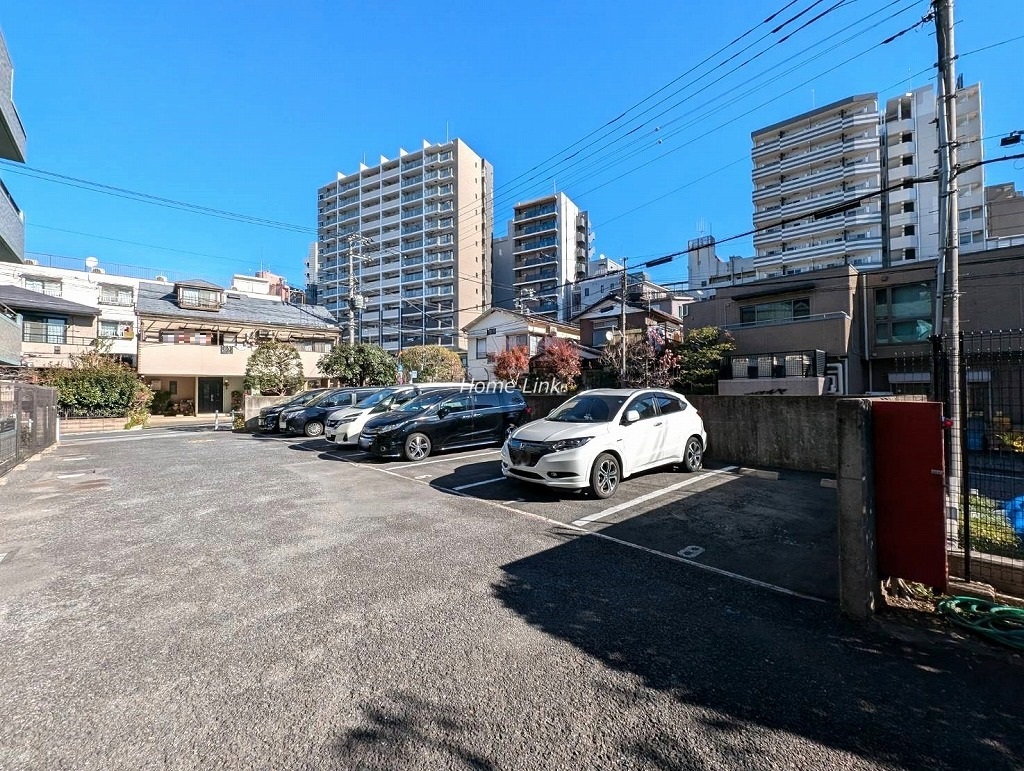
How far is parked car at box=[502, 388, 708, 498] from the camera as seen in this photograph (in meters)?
6.37

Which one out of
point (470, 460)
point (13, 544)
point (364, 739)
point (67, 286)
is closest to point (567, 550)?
point (364, 739)

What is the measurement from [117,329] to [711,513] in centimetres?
3953

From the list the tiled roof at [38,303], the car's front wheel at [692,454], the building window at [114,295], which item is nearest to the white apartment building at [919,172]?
the car's front wheel at [692,454]

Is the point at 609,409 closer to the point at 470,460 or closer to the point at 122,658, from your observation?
the point at 470,460

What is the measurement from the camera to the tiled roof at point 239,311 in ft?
93.5

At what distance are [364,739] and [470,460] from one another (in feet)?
25.2

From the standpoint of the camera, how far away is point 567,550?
4617mm

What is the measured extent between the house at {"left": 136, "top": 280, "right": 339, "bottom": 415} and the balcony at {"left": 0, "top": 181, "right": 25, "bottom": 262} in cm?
1295

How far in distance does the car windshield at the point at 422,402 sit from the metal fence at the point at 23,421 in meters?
7.63

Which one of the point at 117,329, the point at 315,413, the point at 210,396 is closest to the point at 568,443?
the point at 315,413

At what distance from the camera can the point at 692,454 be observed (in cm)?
827

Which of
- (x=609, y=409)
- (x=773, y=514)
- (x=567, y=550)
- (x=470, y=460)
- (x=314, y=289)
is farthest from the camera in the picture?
(x=314, y=289)

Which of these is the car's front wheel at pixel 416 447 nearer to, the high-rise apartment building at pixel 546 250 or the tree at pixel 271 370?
the tree at pixel 271 370

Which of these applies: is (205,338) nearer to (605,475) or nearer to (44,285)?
(44,285)
